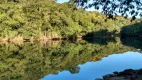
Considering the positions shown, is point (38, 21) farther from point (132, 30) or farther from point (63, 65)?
point (132, 30)

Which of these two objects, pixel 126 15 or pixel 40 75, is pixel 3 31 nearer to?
pixel 40 75

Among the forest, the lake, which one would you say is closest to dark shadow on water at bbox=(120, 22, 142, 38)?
the forest

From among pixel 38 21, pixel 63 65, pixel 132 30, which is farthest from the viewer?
pixel 132 30

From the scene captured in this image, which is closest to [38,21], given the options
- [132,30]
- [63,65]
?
[63,65]

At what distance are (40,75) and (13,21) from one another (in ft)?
189

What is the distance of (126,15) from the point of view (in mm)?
13422

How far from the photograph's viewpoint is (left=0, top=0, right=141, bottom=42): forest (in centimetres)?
7856

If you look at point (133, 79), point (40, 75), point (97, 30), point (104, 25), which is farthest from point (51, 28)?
point (133, 79)

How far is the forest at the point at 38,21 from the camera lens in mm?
78562

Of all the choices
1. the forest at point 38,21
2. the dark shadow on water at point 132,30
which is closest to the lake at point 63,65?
the forest at point 38,21

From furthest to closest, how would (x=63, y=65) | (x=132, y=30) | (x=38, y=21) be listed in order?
(x=132, y=30) < (x=38, y=21) < (x=63, y=65)

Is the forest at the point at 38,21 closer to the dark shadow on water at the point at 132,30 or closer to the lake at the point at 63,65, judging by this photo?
the dark shadow on water at the point at 132,30

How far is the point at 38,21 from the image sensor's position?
83.6m

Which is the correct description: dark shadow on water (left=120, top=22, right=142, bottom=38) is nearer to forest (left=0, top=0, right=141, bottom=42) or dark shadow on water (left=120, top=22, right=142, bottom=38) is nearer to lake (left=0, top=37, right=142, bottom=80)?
forest (left=0, top=0, right=141, bottom=42)
